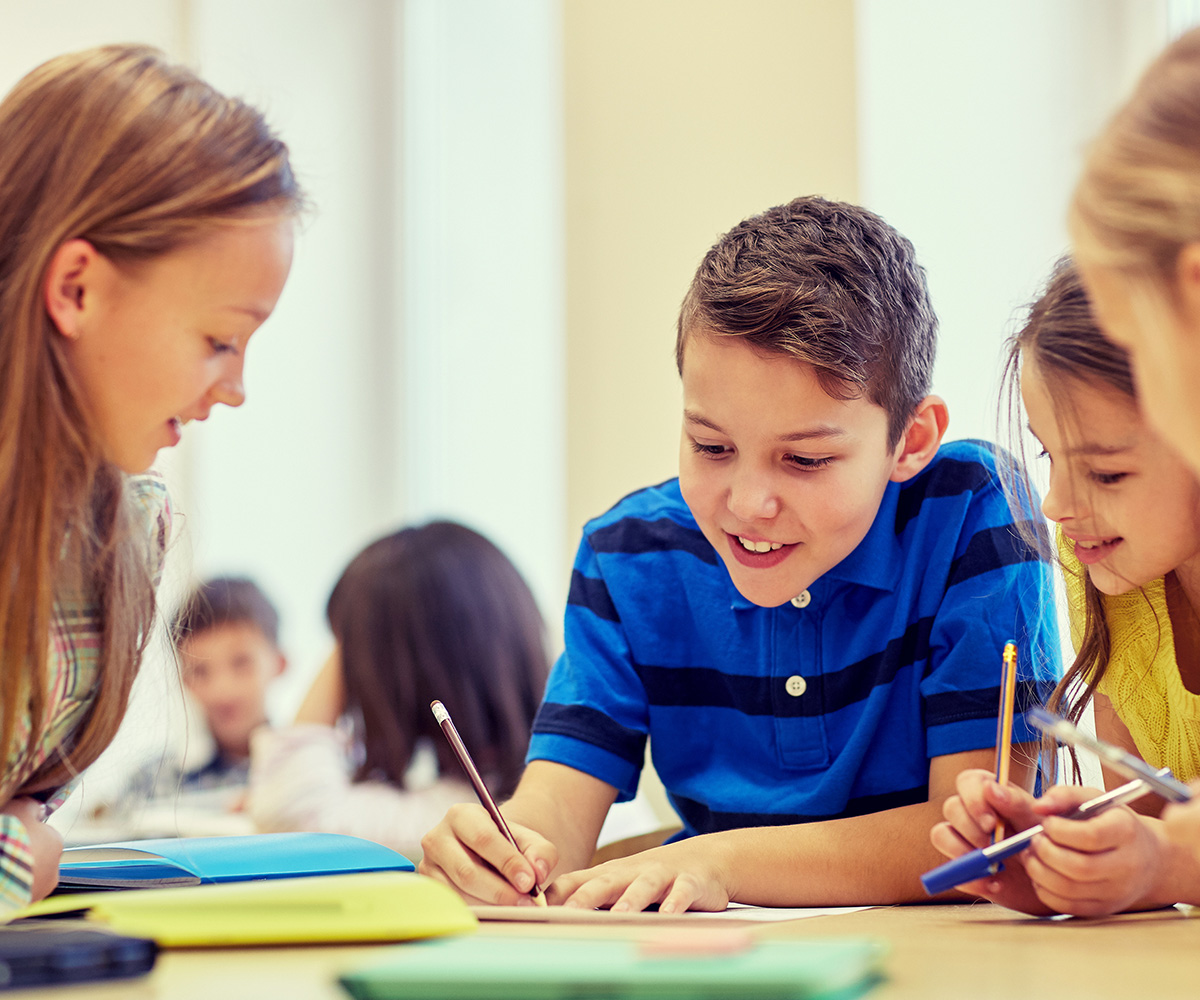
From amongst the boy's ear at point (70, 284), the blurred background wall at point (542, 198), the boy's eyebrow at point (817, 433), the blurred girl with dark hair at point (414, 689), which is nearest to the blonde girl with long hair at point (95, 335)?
the boy's ear at point (70, 284)

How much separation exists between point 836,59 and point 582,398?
26.2 inches

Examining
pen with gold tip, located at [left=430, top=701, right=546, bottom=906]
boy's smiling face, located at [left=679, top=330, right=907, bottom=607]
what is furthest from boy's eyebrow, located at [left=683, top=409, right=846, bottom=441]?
pen with gold tip, located at [left=430, top=701, right=546, bottom=906]

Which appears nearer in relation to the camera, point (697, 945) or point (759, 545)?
point (697, 945)

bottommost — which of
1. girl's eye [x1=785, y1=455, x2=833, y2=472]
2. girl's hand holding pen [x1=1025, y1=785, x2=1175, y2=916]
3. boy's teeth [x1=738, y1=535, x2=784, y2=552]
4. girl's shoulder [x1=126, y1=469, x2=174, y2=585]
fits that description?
girl's hand holding pen [x1=1025, y1=785, x2=1175, y2=916]

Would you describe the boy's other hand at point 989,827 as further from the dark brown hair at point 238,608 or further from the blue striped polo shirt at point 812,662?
the dark brown hair at point 238,608

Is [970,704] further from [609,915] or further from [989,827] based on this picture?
[609,915]

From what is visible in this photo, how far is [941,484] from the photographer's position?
3.50ft

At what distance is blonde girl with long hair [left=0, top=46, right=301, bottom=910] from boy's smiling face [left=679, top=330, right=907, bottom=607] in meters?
0.33

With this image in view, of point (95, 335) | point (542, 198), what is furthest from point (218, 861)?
point (542, 198)

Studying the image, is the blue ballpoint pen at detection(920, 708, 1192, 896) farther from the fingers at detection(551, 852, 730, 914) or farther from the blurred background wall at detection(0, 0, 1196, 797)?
the blurred background wall at detection(0, 0, 1196, 797)

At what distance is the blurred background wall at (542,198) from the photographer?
69.1 inches

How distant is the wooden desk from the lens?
1.66 feet

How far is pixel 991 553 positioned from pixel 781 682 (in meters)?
0.20

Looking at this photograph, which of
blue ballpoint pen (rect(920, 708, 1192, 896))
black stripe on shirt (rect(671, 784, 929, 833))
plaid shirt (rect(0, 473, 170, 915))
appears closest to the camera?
blue ballpoint pen (rect(920, 708, 1192, 896))
